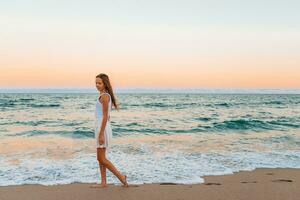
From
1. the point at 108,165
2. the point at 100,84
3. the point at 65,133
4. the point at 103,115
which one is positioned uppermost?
the point at 100,84

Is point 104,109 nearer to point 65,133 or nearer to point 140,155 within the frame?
point 140,155

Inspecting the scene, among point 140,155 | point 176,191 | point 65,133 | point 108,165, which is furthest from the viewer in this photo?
point 65,133

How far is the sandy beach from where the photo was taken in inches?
219

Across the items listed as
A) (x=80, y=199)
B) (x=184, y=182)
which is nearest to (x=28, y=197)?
(x=80, y=199)

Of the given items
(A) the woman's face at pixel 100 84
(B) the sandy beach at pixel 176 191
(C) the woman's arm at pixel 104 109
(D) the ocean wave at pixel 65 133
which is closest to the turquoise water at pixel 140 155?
(D) the ocean wave at pixel 65 133

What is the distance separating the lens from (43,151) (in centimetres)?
990

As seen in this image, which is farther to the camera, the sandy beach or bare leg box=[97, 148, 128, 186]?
bare leg box=[97, 148, 128, 186]

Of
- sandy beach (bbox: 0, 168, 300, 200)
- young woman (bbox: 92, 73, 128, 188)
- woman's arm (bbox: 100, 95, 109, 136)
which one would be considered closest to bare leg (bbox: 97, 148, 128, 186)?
young woman (bbox: 92, 73, 128, 188)

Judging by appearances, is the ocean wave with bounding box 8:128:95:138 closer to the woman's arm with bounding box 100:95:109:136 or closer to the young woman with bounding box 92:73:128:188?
the young woman with bounding box 92:73:128:188

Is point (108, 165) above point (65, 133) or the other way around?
above

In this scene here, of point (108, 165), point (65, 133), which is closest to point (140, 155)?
point (108, 165)

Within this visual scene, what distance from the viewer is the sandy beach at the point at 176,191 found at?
5.57 m

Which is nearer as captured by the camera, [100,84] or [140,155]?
[100,84]

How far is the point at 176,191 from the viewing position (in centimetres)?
591
